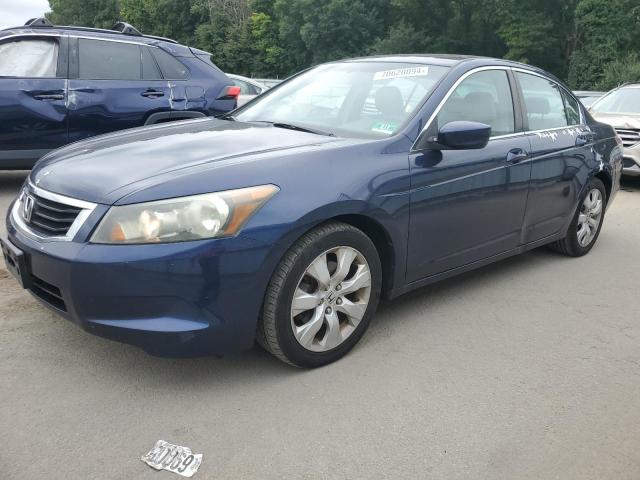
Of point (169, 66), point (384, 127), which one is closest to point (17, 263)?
point (384, 127)

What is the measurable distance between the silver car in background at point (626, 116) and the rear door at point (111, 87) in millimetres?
6158

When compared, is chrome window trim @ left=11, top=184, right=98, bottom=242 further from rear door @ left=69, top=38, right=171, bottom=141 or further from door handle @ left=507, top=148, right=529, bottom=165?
rear door @ left=69, top=38, right=171, bottom=141

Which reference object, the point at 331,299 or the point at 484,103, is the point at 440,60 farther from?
the point at 331,299

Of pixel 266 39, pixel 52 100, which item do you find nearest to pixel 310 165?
pixel 52 100

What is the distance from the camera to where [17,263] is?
2.85 m

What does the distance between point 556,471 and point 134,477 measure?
1.59 metres

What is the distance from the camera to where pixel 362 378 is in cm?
300

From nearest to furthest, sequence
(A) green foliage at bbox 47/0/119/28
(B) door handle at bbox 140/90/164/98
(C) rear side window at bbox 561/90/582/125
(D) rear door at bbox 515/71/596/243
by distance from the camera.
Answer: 1. (D) rear door at bbox 515/71/596/243
2. (C) rear side window at bbox 561/90/582/125
3. (B) door handle at bbox 140/90/164/98
4. (A) green foliage at bbox 47/0/119/28

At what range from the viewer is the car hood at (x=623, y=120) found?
340 inches

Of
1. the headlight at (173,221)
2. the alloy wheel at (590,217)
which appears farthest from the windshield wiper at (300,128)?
the alloy wheel at (590,217)

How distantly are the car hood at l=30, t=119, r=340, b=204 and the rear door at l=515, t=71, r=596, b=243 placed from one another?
177cm

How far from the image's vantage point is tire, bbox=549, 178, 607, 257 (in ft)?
16.4

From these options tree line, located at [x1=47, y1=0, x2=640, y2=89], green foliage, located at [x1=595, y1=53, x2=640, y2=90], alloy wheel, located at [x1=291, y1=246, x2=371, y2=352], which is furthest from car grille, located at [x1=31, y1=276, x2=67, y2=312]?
tree line, located at [x1=47, y1=0, x2=640, y2=89]

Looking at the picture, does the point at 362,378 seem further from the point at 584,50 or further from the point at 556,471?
the point at 584,50
